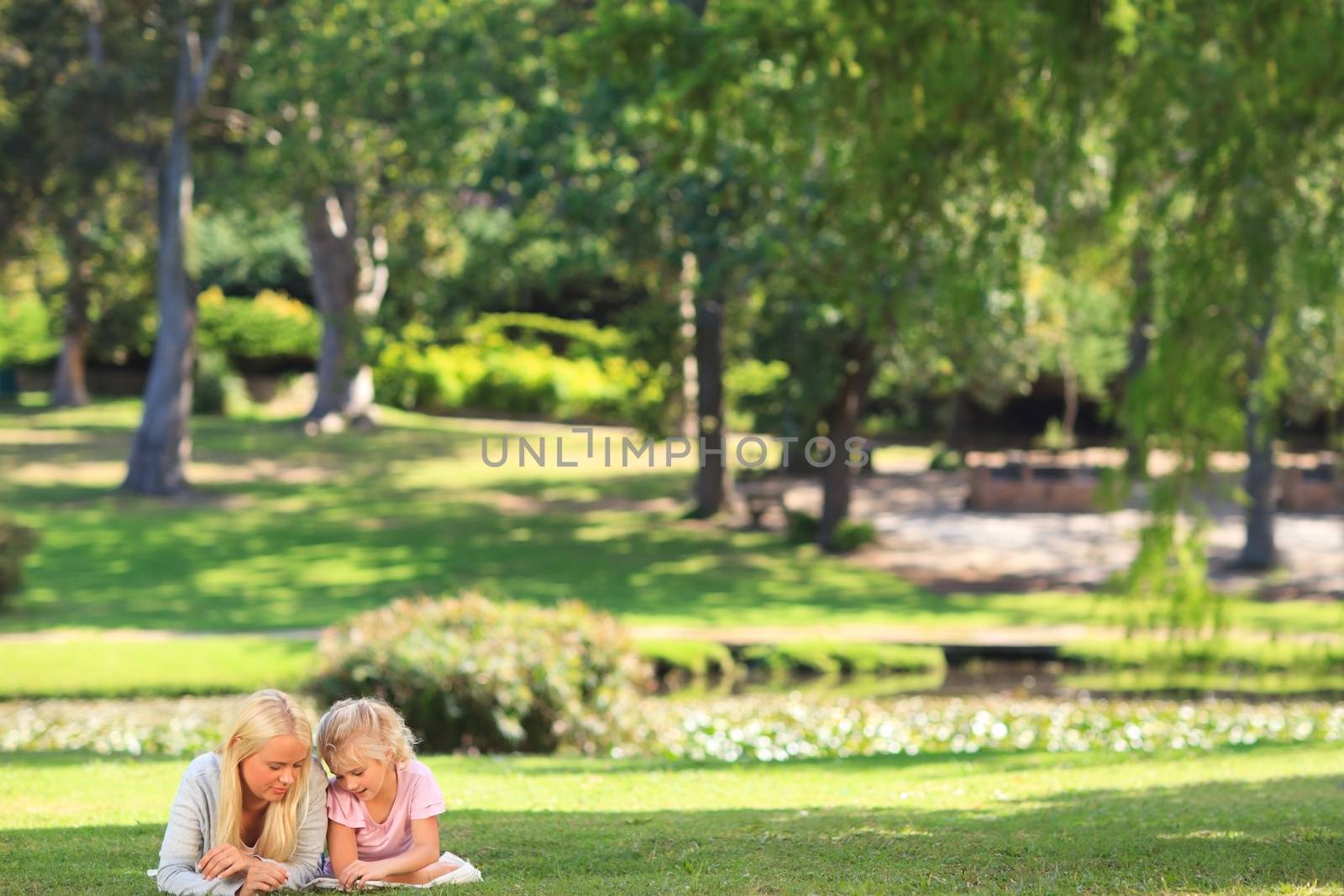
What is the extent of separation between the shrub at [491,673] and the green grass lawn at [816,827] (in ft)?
4.77

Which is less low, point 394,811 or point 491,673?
point 394,811

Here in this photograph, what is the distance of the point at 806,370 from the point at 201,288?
26.9 metres

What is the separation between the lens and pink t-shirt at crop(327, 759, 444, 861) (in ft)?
17.7

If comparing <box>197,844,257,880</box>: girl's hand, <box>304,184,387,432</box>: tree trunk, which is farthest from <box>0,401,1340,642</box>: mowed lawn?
<box>197,844,257,880</box>: girl's hand

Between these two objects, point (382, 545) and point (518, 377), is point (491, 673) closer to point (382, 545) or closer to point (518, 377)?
point (382, 545)

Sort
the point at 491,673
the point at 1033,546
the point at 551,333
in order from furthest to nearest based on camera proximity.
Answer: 1. the point at 551,333
2. the point at 1033,546
3. the point at 491,673

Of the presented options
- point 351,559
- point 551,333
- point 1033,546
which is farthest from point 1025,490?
point 551,333

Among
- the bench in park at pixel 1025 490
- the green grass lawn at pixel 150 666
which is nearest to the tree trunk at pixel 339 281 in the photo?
the bench in park at pixel 1025 490

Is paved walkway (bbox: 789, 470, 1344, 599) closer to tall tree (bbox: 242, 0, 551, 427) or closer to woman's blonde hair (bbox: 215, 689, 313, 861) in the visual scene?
tall tree (bbox: 242, 0, 551, 427)

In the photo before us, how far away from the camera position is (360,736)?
17.2 ft

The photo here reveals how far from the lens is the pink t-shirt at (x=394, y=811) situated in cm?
541

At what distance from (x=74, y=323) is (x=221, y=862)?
31.9 m

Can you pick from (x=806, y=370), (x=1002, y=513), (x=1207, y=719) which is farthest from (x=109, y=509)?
(x=1207, y=719)

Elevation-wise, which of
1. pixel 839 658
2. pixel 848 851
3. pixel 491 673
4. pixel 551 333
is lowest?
pixel 839 658
